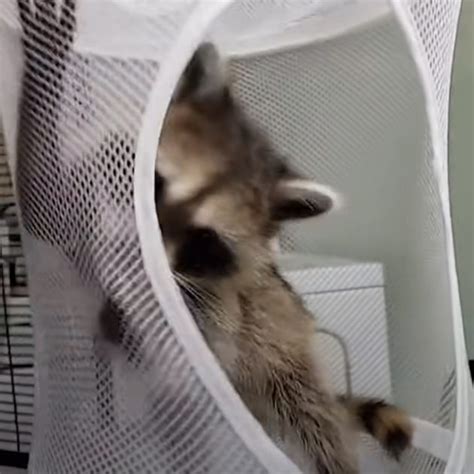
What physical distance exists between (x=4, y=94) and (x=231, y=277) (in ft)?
0.88

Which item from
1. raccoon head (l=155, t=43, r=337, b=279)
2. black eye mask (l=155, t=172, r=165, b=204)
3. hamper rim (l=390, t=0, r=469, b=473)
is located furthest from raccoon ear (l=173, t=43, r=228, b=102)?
hamper rim (l=390, t=0, r=469, b=473)

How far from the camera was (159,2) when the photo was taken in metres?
0.76

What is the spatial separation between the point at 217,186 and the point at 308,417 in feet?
0.79

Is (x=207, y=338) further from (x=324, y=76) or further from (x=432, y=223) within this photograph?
(x=324, y=76)

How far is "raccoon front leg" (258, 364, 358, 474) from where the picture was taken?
2.96ft

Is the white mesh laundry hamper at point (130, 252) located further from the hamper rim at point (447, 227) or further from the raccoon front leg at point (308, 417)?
the raccoon front leg at point (308, 417)

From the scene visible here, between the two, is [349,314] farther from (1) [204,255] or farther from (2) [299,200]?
(1) [204,255]

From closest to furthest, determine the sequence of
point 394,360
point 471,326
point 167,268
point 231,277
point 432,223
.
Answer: point 167,268 → point 231,277 → point 432,223 → point 394,360 → point 471,326

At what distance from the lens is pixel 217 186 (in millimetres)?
915

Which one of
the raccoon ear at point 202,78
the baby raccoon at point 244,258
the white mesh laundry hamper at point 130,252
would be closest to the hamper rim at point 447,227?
the white mesh laundry hamper at point 130,252

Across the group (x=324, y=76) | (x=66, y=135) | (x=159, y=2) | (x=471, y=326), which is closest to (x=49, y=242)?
(x=66, y=135)

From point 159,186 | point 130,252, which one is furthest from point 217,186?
point 130,252

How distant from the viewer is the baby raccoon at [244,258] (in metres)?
0.87

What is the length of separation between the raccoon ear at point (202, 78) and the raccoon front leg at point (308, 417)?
29cm
